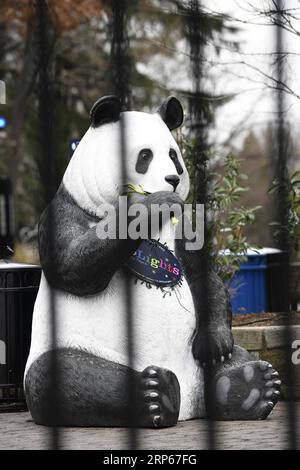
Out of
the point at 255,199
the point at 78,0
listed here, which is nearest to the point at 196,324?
the point at 78,0

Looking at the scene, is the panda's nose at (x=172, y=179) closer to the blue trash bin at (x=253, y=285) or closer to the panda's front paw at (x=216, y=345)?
the panda's front paw at (x=216, y=345)

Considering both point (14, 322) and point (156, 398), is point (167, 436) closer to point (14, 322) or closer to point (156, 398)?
point (156, 398)

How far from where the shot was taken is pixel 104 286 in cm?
501

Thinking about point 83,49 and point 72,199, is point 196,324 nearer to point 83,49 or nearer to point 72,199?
point 72,199

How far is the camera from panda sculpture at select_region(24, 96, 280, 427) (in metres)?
4.94

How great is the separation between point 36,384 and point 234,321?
87.4 inches

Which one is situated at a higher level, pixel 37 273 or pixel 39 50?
pixel 39 50

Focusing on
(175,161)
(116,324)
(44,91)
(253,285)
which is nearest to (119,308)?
(116,324)

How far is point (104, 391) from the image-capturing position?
5000 millimetres

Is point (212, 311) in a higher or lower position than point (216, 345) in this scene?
higher

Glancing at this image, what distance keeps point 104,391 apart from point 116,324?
0.33 meters

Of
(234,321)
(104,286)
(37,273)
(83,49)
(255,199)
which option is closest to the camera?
(104,286)

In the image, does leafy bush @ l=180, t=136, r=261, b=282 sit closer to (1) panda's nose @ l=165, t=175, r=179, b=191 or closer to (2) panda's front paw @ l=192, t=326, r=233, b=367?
(2) panda's front paw @ l=192, t=326, r=233, b=367

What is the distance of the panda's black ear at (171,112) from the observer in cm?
546
